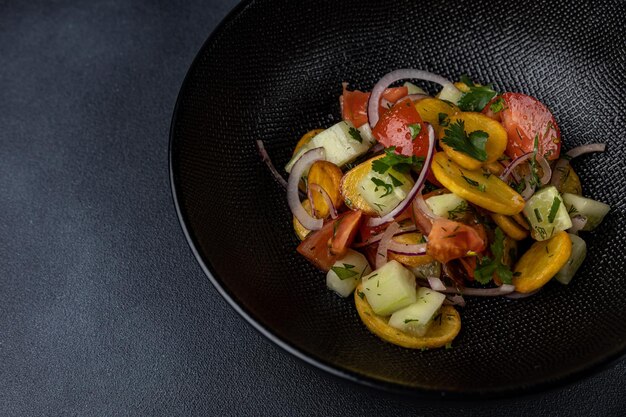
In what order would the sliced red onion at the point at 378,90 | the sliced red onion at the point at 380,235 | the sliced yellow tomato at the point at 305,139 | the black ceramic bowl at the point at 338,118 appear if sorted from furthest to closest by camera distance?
the sliced yellow tomato at the point at 305,139 → the sliced red onion at the point at 378,90 → the sliced red onion at the point at 380,235 → the black ceramic bowl at the point at 338,118

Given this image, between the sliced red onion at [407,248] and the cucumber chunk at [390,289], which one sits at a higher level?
the sliced red onion at [407,248]

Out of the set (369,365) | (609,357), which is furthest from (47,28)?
(609,357)

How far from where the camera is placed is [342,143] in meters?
2.51

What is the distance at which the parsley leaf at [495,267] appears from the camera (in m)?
2.25

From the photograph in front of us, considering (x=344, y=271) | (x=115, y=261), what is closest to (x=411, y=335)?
(x=344, y=271)

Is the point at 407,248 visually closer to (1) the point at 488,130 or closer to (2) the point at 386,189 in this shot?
(2) the point at 386,189

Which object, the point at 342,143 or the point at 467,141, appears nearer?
the point at 467,141

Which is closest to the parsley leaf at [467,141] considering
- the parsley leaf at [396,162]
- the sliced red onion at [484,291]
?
the parsley leaf at [396,162]

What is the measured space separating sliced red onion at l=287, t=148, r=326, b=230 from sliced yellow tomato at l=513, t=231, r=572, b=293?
2.36 ft

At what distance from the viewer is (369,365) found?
2053 millimetres

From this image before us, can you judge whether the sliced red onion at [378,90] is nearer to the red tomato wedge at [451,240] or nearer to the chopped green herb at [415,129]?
the chopped green herb at [415,129]

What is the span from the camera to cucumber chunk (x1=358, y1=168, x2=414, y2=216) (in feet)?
7.54

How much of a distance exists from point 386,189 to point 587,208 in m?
0.71

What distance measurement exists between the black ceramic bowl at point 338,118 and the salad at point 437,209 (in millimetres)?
90
